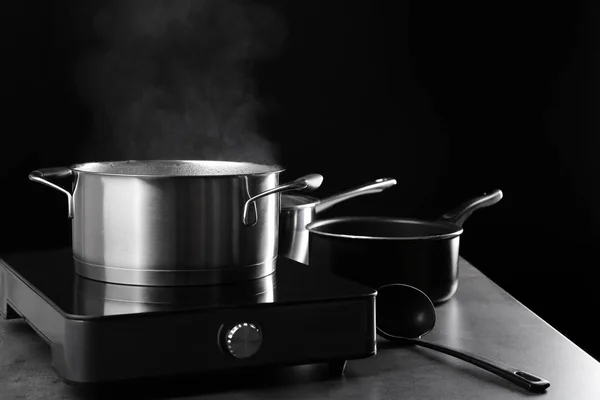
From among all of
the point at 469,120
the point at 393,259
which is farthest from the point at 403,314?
the point at 469,120

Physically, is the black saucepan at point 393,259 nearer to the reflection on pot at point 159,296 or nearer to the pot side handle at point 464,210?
the pot side handle at point 464,210

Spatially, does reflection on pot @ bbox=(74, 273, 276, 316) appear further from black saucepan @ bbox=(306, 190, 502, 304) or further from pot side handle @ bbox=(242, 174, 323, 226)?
black saucepan @ bbox=(306, 190, 502, 304)

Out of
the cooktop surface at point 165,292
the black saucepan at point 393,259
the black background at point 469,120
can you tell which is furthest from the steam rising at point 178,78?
the cooktop surface at point 165,292

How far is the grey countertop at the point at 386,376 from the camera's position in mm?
960

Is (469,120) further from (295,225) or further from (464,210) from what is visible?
(295,225)

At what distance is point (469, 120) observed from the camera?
6.75 feet

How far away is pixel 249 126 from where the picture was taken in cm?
186

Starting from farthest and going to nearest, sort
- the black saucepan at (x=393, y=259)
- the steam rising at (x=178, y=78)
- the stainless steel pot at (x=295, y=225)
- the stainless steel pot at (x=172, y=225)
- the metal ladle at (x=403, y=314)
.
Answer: the steam rising at (x=178, y=78) → the stainless steel pot at (x=295, y=225) → the black saucepan at (x=393, y=259) → the metal ladle at (x=403, y=314) → the stainless steel pot at (x=172, y=225)

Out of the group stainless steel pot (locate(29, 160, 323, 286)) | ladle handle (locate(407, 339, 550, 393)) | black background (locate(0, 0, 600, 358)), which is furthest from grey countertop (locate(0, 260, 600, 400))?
black background (locate(0, 0, 600, 358))

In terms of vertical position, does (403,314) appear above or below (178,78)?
below

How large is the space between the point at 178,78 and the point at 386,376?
3.18 feet

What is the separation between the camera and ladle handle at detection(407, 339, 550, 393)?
975mm

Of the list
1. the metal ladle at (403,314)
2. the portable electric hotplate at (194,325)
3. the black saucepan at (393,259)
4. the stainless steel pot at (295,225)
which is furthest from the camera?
the stainless steel pot at (295,225)

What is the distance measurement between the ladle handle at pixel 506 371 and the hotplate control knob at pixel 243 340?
0.30 meters
